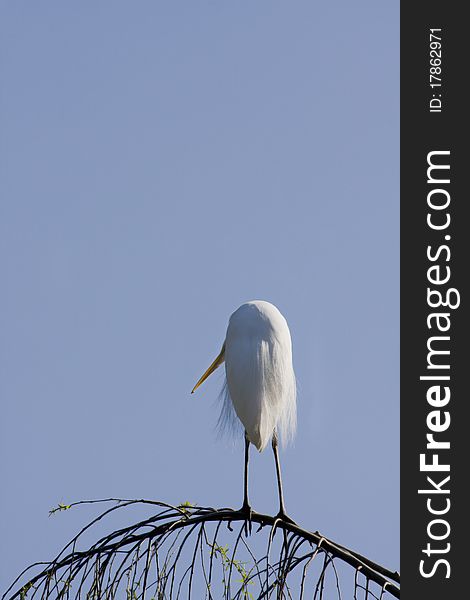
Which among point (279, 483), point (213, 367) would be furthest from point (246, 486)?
point (213, 367)

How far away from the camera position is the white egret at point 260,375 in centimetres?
654

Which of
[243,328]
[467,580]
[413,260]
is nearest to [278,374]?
[243,328]

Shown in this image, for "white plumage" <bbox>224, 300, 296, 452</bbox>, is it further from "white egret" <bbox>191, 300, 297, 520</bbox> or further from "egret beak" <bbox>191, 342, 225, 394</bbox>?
"egret beak" <bbox>191, 342, 225, 394</bbox>

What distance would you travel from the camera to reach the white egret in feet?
21.5

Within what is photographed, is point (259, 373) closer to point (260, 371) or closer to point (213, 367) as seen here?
point (260, 371)

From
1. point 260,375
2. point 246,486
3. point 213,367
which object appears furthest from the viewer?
point 213,367

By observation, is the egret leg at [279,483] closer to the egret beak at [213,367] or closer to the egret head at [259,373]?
the egret head at [259,373]

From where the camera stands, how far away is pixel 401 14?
528cm

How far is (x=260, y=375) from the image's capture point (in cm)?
657

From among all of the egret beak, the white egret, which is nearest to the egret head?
the white egret

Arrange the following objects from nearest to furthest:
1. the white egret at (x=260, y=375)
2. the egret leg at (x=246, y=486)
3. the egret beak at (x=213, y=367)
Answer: the egret leg at (x=246, y=486)
the white egret at (x=260, y=375)
the egret beak at (x=213, y=367)

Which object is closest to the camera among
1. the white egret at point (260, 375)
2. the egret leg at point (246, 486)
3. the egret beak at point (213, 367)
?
the egret leg at point (246, 486)

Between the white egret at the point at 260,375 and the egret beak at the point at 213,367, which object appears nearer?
the white egret at the point at 260,375

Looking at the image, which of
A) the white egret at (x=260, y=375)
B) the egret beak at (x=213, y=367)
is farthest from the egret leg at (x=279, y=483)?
the egret beak at (x=213, y=367)
